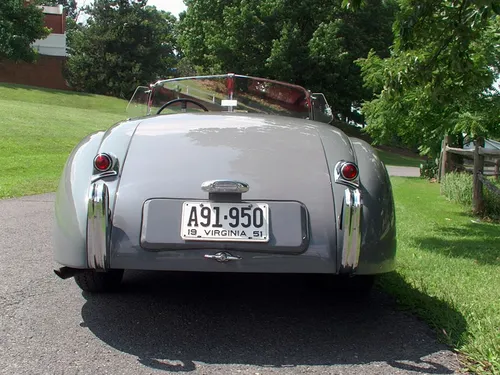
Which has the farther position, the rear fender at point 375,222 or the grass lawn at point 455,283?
the rear fender at point 375,222

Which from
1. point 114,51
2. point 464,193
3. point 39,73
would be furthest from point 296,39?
point 39,73

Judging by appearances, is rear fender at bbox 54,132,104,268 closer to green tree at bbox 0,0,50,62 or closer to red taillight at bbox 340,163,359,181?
red taillight at bbox 340,163,359,181

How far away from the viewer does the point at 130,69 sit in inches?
Answer: 1855

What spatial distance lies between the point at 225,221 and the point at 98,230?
0.66m

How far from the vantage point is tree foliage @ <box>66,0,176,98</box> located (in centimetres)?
4666

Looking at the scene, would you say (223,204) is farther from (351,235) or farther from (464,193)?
(464,193)

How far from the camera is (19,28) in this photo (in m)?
43.5

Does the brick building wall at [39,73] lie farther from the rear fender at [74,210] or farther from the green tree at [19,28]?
the rear fender at [74,210]

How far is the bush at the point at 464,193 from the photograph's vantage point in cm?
977

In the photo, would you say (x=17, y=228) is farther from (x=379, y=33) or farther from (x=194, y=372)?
(x=379, y=33)

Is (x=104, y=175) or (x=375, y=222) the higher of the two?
(x=104, y=175)

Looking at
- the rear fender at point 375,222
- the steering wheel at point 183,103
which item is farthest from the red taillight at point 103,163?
the steering wheel at point 183,103

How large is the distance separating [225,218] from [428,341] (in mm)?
1286

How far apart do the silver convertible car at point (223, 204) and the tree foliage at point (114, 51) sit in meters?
44.2
